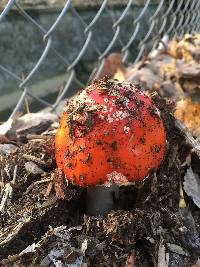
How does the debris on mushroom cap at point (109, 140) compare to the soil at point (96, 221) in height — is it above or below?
above

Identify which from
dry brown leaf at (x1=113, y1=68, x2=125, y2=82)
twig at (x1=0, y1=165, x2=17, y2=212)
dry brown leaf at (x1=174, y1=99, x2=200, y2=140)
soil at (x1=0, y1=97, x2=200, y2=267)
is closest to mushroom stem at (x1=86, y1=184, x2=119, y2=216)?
soil at (x1=0, y1=97, x2=200, y2=267)

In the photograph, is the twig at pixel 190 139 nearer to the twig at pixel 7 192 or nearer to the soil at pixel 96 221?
the soil at pixel 96 221

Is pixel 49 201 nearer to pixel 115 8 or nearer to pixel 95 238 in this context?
pixel 95 238

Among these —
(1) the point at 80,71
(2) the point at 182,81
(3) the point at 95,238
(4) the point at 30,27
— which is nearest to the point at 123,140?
(3) the point at 95,238

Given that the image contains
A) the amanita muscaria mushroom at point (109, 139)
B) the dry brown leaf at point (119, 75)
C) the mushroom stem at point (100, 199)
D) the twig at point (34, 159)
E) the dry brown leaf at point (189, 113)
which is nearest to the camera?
the amanita muscaria mushroom at point (109, 139)

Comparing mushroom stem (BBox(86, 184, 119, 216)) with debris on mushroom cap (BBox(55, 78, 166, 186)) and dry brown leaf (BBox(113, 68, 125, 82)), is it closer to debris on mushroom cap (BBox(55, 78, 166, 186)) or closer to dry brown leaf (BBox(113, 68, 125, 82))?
debris on mushroom cap (BBox(55, 78, 166, 186))

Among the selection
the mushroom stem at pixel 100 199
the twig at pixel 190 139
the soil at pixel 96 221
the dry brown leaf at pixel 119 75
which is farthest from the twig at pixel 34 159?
the dry brown leaf at pixel 119 75
